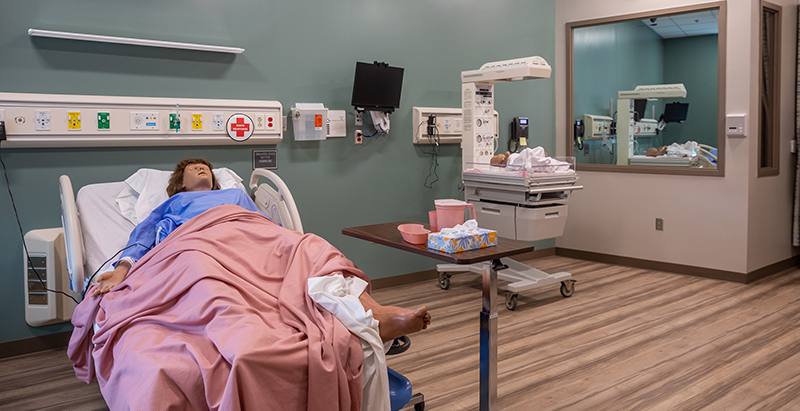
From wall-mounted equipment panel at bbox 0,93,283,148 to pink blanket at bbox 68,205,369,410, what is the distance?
1045mm

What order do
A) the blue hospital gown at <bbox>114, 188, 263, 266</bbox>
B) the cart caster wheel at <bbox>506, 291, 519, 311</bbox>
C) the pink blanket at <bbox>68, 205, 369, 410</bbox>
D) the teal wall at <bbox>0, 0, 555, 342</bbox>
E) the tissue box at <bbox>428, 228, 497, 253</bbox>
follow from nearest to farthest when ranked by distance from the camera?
the pink blanket at <bbox>68, 205, 369, 410</bbox> < the tissue box at <bbox>428, 228, 497, 253</bbox> < the blue hospital gown at <bbox>114, 188, 263, 266</bbox> < the teal wall at <bbox>0, 0, 555, 342</bbox> < the cart caster wheel at <bbox>506, 291, 519, 311</bbox>

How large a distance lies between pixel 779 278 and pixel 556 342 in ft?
7.96

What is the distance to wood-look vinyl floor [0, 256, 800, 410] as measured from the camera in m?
2.40

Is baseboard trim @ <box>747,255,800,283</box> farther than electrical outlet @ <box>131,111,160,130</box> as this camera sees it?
Yes

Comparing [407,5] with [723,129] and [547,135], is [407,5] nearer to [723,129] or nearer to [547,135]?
[547,135]

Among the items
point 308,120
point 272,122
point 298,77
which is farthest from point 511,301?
point 298,77

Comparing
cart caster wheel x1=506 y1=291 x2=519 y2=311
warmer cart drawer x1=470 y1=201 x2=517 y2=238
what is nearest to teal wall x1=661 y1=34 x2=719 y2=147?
warmer cart drawer x1=470 y1=201 x2=517 y2=238

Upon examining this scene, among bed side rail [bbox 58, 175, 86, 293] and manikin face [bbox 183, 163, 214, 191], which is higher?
manikin face [bbox 183, 163, 214, 191]

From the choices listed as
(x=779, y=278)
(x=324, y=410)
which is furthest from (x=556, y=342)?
(x=779, y=278)

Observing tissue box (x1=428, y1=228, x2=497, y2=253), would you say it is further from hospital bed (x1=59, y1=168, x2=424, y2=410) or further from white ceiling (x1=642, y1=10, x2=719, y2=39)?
white ceiling (x1=642, y1=10, x2=719, y2=39)

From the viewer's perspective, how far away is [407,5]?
13.5 ft

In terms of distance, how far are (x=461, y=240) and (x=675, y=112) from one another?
3.40 metres

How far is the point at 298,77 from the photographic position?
3.66 meters

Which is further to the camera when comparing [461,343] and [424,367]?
[461,343]
